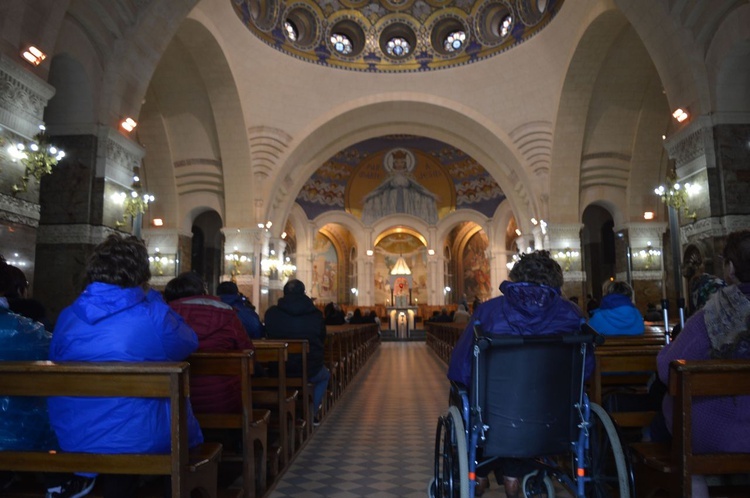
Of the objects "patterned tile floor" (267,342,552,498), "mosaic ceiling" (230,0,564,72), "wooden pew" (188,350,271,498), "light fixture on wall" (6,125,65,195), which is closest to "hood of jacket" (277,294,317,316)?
"patterned tile floor" (267,342,552,498)

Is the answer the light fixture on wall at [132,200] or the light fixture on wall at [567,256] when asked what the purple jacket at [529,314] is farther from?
the light fixture on wall at [567,256]

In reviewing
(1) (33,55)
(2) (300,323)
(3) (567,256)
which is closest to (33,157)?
(1) (33,55)

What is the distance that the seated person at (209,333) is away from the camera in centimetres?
287

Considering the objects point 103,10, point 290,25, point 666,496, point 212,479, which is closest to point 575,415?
point 666,496

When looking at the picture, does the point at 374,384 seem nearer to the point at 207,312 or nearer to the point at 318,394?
the point at 318,394

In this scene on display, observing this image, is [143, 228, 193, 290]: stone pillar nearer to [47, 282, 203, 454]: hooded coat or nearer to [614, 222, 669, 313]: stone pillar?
[614, 222, 669, 313]: stone pillar

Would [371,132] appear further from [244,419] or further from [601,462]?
[601,462]

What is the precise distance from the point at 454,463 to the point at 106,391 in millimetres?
1424

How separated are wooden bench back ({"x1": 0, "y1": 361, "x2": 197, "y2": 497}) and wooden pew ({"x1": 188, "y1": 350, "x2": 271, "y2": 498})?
2.29ft

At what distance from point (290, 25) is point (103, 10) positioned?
9.96m

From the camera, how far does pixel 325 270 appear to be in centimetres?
2742

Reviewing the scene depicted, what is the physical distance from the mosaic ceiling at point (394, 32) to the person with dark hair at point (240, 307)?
40.2 feet

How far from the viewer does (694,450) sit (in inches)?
79.4

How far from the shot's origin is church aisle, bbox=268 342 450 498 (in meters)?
3.37
